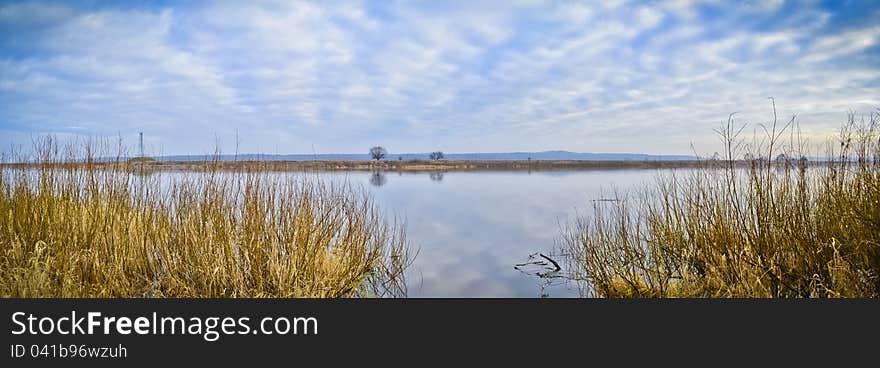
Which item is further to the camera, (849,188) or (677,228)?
(677,228)

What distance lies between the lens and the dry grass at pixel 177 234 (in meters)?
4.34

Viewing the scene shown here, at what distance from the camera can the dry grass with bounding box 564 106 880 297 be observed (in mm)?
3998

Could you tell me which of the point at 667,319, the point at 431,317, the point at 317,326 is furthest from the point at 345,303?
the point at 667,319

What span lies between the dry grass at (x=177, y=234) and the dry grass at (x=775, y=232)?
9.70 feet

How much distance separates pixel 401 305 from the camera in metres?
3.40

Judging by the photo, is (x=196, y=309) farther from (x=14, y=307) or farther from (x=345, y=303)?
(x=14, y=307)

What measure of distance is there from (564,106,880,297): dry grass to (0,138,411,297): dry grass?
9.70ft

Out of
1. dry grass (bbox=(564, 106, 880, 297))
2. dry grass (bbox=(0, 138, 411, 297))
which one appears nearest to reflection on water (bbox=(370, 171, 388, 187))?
dry grass (bbox=(0, 138, 411, 297))

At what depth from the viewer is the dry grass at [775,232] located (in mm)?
3998

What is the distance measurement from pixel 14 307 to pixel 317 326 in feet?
6.90

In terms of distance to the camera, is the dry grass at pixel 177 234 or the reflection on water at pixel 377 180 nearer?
the dry grass at pixel 177 234

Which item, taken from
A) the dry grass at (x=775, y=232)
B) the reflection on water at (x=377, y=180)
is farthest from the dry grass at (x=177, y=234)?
the reflection on water at (x=377, y=180)

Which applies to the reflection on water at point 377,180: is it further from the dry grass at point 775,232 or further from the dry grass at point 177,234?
the dry grass at point 775,232

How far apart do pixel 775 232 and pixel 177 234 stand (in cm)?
551
